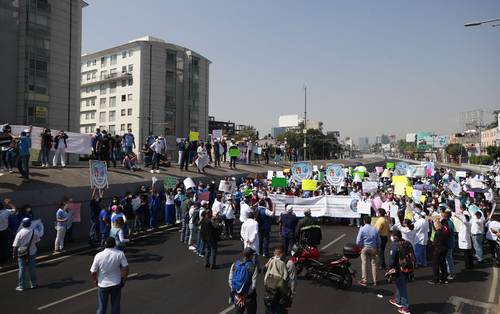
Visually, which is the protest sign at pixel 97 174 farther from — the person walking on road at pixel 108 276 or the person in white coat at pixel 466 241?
the person in white coat at pixel 466 241

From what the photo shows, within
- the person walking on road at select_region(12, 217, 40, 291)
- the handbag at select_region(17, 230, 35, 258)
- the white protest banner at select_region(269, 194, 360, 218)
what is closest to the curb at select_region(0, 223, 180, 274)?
the person walking on road at select_region(12, 217, 40, 291)

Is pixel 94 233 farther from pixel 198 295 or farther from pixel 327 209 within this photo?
pixel 327 209

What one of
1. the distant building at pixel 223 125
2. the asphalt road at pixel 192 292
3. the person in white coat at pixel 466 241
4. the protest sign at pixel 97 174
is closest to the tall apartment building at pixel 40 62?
the protest sign at pixel 97 174

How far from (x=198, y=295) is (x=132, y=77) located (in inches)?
3252

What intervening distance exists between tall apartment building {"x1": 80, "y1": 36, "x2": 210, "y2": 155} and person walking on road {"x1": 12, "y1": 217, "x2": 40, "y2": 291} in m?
71.7

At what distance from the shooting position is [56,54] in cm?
5266

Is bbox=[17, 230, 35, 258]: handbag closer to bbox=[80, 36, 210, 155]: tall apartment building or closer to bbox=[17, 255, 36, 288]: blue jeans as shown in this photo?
bbox=[17, 255, 36, 288]: blue jeans

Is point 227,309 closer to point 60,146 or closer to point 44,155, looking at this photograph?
point 44,155

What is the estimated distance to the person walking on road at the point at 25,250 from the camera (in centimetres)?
992

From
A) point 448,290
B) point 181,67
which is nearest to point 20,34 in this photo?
point 181,67

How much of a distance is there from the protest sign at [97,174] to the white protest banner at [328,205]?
767 centimetres

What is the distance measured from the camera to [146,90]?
85.5 meters

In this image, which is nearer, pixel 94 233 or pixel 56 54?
pixel 94 233

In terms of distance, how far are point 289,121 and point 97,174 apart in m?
155
